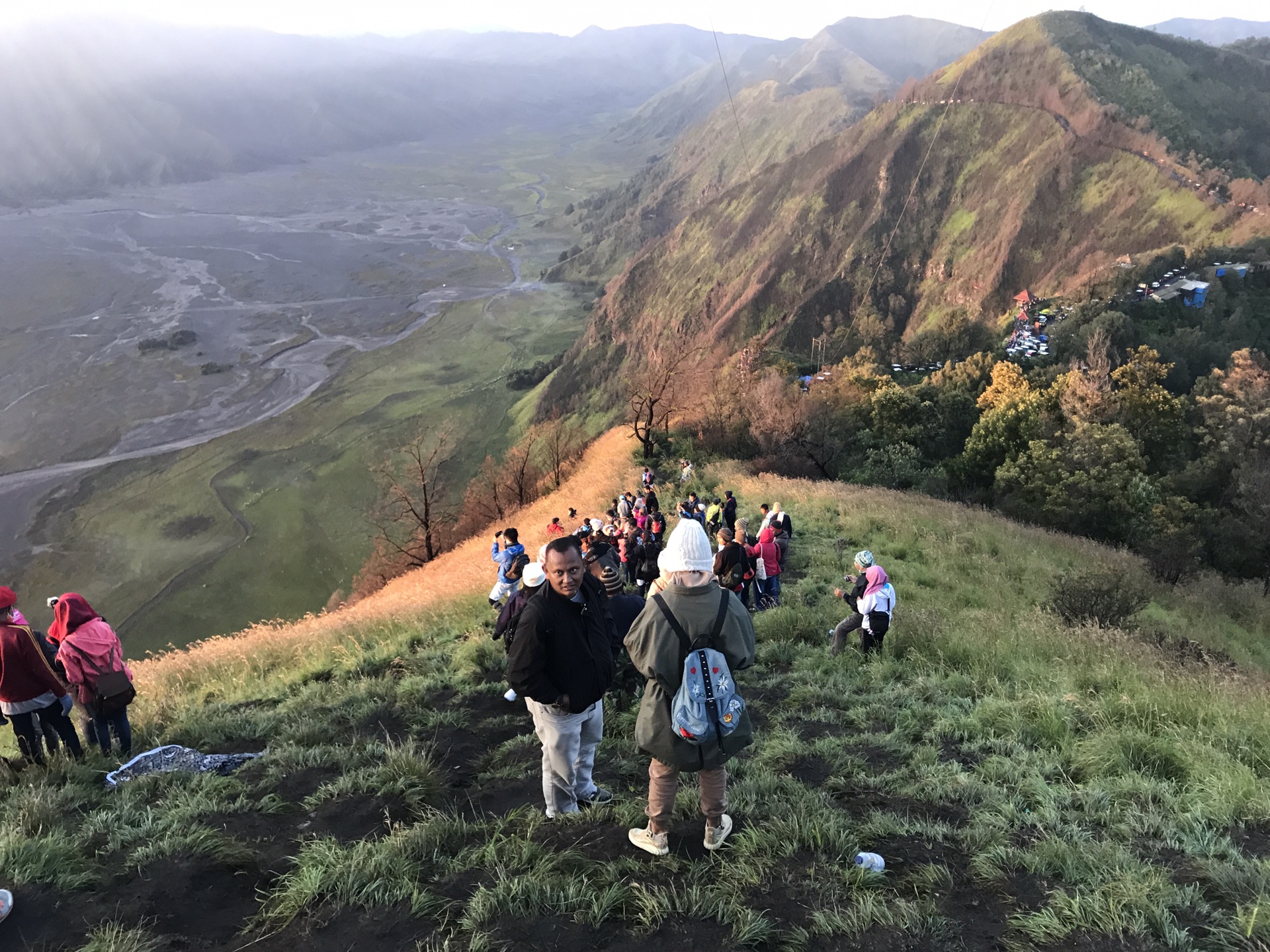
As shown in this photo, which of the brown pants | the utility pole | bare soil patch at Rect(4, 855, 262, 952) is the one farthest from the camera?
the utility pole

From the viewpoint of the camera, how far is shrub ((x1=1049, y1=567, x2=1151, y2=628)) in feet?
33.1

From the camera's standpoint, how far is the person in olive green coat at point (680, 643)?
12.0ft

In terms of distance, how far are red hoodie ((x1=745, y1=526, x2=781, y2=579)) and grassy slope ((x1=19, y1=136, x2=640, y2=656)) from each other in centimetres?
3183

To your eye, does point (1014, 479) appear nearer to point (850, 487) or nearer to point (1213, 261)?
point (850, 487)

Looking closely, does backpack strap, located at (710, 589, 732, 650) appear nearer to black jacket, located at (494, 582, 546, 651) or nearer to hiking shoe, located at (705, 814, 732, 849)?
hiking shoe, located at (705, 814, 732, 849)

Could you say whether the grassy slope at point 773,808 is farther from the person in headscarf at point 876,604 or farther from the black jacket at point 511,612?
the black jacket at point 511,612

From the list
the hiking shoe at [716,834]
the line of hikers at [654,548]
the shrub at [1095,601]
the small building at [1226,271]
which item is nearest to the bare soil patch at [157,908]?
the hiking shoe at [716,834]

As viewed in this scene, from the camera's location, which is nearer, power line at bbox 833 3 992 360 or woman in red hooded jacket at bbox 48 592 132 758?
woman in red hooded jacket at bbox 48 592 132 758

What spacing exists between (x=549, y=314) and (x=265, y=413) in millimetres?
42295

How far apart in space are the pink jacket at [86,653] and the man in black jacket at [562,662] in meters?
3.85

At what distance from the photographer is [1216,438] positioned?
25.1 m

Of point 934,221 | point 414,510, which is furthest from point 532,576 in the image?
point 934,221

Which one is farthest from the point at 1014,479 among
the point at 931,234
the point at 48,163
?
the point at 48,163

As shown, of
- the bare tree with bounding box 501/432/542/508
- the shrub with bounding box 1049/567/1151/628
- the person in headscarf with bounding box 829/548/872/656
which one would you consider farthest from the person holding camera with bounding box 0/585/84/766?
the bare tree with bounding box 501/432/542/508
